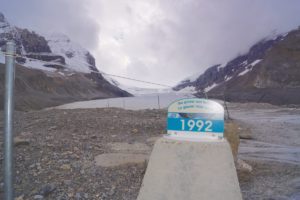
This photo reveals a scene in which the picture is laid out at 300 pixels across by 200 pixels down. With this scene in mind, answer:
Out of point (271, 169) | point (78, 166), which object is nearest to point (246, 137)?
point (271, 169)

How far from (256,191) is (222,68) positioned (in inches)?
6520

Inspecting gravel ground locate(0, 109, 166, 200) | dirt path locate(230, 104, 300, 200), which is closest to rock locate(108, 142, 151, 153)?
gravel ground locate(0, 109, 166, 200)

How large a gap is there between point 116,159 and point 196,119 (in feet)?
13.8

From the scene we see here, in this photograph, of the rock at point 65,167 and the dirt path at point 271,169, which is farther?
the rock at point 65,167

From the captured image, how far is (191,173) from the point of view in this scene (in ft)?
9.58

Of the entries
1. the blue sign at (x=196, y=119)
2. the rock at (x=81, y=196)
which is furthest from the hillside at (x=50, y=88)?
the blue sign at (x=196, y=119)

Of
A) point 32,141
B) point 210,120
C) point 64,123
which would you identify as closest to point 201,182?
point 210,120

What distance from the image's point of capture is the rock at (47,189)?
4.85 metres

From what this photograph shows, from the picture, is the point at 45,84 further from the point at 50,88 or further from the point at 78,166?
the point at 78,166

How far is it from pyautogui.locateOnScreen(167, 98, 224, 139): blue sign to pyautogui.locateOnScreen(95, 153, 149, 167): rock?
11.7ft

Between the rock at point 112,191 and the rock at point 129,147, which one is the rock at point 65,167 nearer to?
the rock at point 112,191

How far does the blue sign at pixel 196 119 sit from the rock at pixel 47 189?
2772mm

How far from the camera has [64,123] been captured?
482 inches

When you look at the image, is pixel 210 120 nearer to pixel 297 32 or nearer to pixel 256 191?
pixel 256 191
